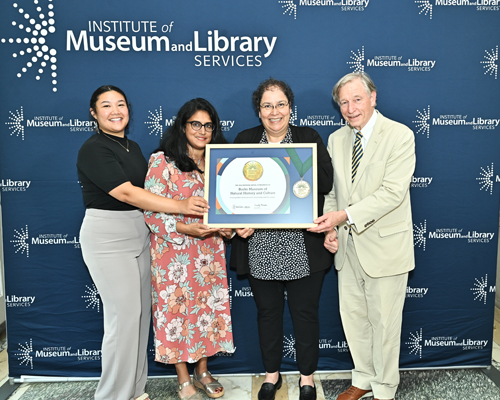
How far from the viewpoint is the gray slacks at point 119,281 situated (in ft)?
A: 7.63

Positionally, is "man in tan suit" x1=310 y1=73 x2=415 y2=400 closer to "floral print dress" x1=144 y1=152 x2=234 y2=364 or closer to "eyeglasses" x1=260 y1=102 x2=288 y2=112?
"eyeglasses" x1=260 y1=102 x2=288 y2=112

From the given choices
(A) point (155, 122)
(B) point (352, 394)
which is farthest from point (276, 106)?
(B) point (352, 394)

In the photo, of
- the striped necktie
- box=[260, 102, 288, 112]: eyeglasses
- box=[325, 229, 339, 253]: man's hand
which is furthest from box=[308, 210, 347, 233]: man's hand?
box=[260, 102, 288, 112]: eyeglasses

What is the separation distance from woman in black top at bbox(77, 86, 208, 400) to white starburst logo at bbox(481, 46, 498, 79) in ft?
6.82

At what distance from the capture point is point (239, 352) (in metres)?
3.02

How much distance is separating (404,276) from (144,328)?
1.58 metres

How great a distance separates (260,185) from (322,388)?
4.84ft

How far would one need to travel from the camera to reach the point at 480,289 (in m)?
3.00

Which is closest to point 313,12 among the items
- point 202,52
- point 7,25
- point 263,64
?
point 263,64

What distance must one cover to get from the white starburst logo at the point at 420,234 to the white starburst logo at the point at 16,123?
272cm

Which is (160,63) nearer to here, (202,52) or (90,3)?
(202,52)

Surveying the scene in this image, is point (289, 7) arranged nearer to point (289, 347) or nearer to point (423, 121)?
point (423, 121)

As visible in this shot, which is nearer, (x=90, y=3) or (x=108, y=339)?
(x=108, y=339)

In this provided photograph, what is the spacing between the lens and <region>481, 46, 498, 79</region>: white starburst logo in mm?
2809
